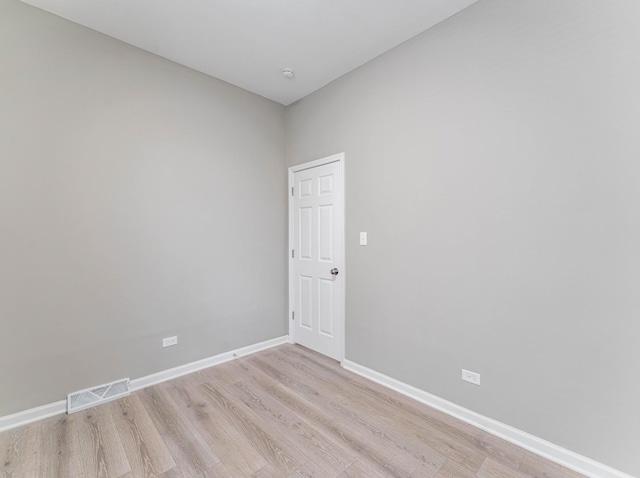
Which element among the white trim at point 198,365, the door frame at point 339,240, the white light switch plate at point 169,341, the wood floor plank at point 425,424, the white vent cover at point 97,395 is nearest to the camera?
the wood floor plank at point 425,424

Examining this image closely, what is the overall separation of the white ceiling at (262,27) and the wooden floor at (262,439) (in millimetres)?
3010

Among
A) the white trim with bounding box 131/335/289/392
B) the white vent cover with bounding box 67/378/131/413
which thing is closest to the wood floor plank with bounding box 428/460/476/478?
the white trim with bounding box 131/335/289/392

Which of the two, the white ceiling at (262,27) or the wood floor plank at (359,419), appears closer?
the wood floor plank at (359,419)

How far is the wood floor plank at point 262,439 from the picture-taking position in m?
1.69

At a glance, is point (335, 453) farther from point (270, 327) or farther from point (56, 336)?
point (56, 336)

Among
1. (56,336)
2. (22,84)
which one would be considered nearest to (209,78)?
(22,84)

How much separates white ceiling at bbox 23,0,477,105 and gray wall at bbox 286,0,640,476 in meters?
0.23

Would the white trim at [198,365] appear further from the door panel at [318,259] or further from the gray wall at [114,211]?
the door panel at [318,259]

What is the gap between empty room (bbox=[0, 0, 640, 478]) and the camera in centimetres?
161

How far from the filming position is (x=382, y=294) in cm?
261

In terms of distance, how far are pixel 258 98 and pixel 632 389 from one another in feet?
12.7

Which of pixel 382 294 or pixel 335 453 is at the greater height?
pixel 382 294

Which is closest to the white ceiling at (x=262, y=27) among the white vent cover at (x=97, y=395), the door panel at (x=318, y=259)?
the door panel at (x=318, y=259)

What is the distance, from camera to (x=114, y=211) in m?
2.39
